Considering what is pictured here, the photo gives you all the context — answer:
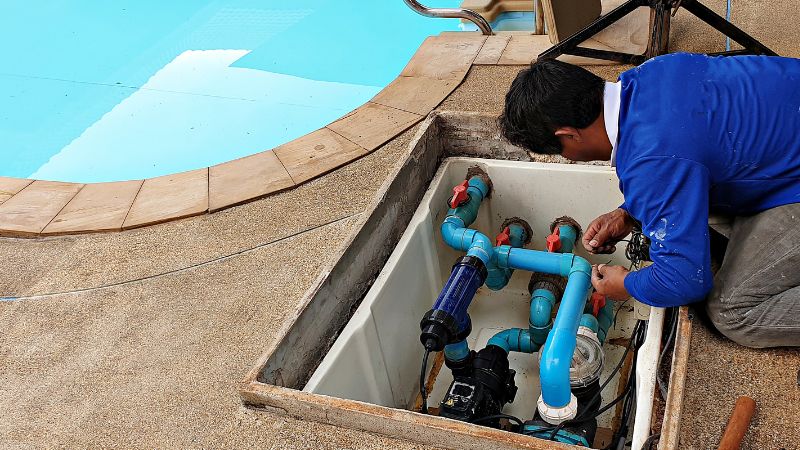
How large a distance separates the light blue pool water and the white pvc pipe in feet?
11.0

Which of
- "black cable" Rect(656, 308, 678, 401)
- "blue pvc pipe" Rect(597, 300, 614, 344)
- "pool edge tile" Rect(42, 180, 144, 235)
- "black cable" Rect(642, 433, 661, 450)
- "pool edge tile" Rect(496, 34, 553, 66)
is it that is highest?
"black cable" Rect(642, 433, 661, 450)

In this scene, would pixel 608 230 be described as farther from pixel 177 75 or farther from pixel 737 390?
pixel 177 75

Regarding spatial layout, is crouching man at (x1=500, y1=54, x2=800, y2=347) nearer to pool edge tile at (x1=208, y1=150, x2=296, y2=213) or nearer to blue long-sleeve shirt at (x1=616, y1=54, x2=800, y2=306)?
blue long-sleeve shirt at (x1=616, y1=54, x2=800, y2=306)

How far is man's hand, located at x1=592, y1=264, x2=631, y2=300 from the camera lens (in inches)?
71.3

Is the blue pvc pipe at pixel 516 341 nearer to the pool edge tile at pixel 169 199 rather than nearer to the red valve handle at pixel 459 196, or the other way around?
the red valve handle at pixel 459 196

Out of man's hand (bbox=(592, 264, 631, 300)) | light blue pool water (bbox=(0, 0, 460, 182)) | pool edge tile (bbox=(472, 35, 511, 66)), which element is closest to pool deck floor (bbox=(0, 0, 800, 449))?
man's hand (bbox=(592, 264, 631, 300))

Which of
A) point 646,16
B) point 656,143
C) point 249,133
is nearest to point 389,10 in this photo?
point 249,133

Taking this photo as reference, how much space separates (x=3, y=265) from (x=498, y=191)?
206cm

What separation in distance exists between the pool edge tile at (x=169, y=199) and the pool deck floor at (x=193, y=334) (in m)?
0.06

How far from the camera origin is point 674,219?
5.09ft

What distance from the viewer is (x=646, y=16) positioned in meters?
3.63

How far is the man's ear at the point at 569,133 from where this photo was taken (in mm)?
1740

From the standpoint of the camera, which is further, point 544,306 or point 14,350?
point 14,350

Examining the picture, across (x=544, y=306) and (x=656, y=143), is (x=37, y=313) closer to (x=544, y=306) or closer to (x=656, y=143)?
(x=544, y=306)
